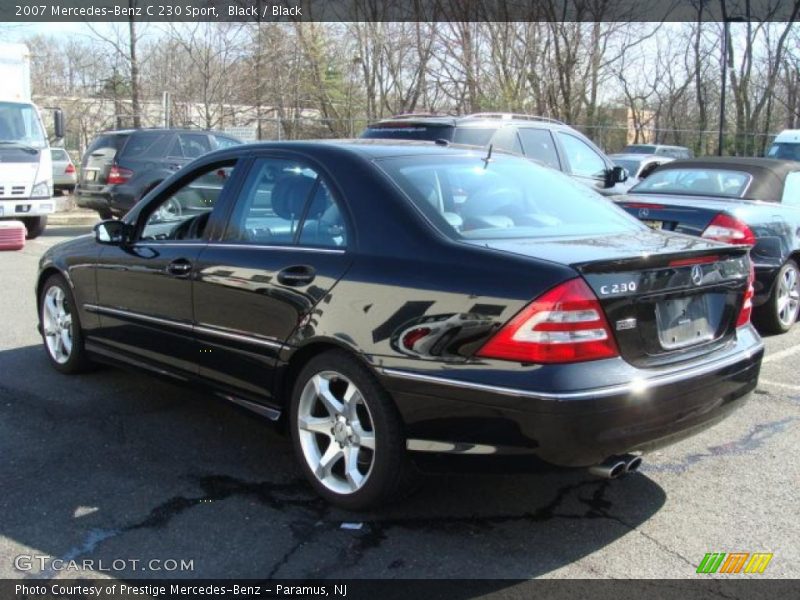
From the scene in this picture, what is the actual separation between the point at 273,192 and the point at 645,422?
85.3 inches

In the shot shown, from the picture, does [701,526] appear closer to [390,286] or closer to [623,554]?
[623,554]

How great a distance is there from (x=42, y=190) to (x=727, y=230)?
449 inches

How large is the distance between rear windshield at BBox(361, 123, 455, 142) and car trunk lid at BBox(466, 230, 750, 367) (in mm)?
4750

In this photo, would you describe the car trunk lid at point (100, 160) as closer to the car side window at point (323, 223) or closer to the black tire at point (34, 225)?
the black tire at point (34, 225)

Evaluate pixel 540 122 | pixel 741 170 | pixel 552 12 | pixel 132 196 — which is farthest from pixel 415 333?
pixel 552 12

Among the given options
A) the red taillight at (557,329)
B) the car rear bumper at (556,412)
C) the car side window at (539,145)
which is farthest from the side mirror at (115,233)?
the car side window at (539,145)

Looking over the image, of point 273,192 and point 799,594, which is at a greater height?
point 273,192

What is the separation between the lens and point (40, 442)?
172 inches

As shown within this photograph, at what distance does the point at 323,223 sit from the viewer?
381 cm

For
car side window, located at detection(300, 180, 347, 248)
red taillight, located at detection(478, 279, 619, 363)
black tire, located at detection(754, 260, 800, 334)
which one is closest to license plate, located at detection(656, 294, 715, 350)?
red taillight, located at detection(478, 279, 619, 363)

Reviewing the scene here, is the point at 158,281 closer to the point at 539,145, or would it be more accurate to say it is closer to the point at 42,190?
the point at 539,145

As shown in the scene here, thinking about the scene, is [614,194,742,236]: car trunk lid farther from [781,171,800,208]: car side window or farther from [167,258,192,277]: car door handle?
[167,258,192,277]: car door handle

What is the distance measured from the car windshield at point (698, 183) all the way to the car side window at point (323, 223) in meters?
4.98

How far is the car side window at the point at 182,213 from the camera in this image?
4574 mm
